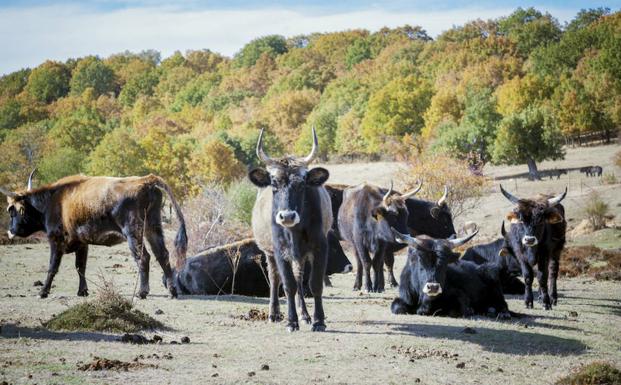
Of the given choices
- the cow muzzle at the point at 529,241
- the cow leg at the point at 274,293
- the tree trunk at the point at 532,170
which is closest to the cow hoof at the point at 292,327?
the cow leg at the point at 274,293

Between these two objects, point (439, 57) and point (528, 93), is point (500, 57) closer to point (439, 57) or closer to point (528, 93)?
point (439, 57)

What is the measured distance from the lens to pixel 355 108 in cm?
12525

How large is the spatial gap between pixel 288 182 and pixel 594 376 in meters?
4.75

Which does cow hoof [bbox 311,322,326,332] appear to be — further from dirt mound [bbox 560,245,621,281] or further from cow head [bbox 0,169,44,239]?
dirt mound [bbox 560,245,621,281]

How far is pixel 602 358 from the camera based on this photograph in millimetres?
11383

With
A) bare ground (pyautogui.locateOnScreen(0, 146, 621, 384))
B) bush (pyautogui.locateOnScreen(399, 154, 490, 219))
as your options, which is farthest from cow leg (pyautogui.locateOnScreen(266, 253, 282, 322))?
bush (pyautogui.locateOnScreen(399, 154, 490, 219))

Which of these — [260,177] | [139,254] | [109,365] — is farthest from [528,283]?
[109,365]

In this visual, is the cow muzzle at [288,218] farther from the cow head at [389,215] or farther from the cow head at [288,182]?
the cow head at [389,215]

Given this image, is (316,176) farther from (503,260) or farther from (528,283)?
(503,260)

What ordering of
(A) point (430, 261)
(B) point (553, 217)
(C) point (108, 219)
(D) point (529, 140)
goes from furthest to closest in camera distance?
1. (D) point (529, 140)
2. (B) point (553, 217)
3. (C) point (108, 219)
4. (A) point (430, 261)

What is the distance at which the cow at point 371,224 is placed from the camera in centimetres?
1853

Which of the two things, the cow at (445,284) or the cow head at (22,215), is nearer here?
the cow at (445,284)

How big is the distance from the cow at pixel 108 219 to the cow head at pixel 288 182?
3342 millimetres

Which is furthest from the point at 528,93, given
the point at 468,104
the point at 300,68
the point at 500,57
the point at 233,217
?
the point at 300,68
